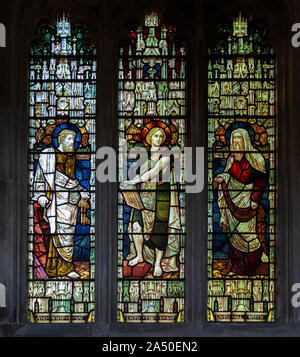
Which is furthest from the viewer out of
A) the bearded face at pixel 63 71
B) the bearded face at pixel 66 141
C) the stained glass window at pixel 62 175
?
the bearded face at pixel 63 71

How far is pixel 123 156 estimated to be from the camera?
23.4 feet

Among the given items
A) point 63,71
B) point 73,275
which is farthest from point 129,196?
point 63,71

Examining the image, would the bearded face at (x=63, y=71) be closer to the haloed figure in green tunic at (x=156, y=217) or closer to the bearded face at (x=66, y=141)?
the bearded face at (x=66, y=141)

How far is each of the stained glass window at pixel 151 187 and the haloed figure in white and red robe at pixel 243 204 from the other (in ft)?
1.59

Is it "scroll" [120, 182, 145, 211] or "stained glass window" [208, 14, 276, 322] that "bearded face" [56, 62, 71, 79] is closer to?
"scroll" [120, 182, 145, 211]

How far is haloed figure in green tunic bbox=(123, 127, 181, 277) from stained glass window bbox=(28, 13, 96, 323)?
490 mm

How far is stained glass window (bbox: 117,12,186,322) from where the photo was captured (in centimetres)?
702

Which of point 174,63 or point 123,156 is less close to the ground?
point 174,63

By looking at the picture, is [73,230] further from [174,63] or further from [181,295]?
[174,63]

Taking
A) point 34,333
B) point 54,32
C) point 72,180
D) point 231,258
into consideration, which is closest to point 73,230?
point 72,180

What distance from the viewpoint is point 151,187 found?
7.15 metres

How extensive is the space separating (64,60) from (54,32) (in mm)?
336

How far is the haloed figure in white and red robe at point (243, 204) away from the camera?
7.05 metres

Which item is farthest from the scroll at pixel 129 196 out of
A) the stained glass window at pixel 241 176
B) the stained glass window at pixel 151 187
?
the stained glass window at pixel 241 176
